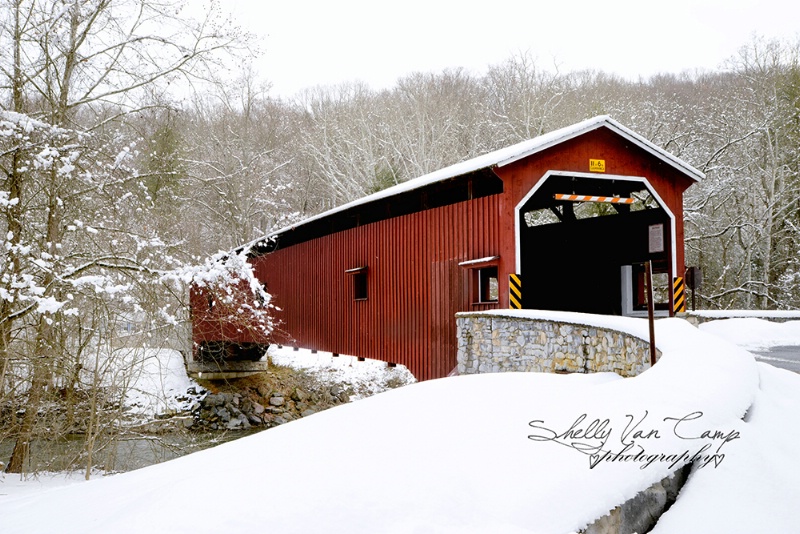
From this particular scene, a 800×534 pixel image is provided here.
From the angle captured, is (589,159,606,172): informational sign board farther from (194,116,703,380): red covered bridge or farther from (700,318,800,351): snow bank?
(700,318,800,351): snow bank

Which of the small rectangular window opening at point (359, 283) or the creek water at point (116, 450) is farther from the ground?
the small rectangular window opening at point (359, 283)

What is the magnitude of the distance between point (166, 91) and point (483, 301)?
5.60 metres

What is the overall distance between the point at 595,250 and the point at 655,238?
1.31 m

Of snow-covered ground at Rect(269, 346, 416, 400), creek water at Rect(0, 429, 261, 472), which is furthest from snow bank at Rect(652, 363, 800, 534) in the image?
snow-covered ground at Rect(269, 346, 416, 400)

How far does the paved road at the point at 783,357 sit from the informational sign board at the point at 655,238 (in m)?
2.82

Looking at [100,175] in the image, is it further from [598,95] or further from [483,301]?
[598,95]

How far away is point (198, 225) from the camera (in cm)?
2494

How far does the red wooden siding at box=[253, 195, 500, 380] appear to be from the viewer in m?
11.2

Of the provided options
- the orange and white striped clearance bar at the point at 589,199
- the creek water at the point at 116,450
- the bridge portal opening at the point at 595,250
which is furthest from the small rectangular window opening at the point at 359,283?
the orange and white striped clearance bar at the point at 589,199

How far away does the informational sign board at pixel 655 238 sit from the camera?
11.6 metres

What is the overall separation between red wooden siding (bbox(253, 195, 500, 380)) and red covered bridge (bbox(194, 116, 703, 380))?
0.03m

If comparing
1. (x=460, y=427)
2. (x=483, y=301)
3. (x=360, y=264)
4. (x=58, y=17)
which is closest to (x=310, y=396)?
(x=360, y=264)

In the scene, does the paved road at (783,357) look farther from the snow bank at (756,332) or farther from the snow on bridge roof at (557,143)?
the snow on bridge roof at (557,143)

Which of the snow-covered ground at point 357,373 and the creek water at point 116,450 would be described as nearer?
the creek water at point 116,450
